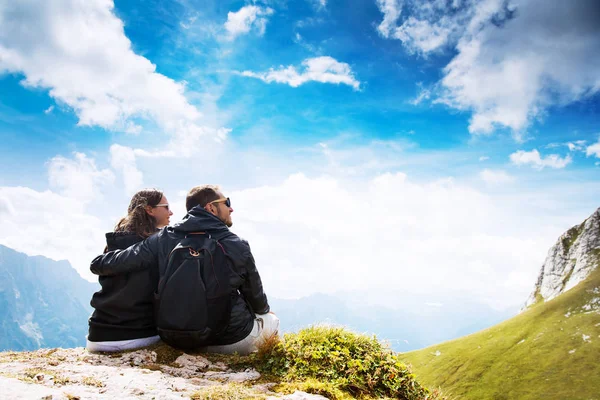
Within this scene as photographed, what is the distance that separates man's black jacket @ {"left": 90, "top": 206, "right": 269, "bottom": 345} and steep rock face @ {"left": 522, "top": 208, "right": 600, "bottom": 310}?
189 meters

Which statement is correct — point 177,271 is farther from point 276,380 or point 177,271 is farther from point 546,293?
point 546,293

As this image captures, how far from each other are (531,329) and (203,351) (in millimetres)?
142988

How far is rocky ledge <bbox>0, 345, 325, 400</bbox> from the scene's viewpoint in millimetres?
4273

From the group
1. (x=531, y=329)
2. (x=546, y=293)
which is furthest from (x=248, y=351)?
(x=546, y=293)

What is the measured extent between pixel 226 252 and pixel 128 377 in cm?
258

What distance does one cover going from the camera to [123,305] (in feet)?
23.2

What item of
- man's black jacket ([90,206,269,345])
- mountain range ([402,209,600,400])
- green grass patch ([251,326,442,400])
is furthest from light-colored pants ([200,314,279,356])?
mountain range ([402,209,600,400])

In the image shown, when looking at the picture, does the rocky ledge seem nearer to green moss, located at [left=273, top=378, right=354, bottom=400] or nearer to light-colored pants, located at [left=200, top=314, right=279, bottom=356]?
green moss, located at [left=273, top=378, right=354, bottom=400]

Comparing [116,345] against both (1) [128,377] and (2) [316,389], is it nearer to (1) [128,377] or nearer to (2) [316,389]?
(1) [128,377]

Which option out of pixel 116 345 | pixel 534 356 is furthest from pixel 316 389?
pixel 534 356

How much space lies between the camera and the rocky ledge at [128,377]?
4.27 metres

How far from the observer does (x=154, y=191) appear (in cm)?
792

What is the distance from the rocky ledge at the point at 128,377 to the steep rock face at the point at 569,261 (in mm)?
190109

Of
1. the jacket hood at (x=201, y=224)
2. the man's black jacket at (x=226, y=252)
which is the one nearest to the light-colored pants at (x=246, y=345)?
the man's black jacket at (x=226, y=252)
